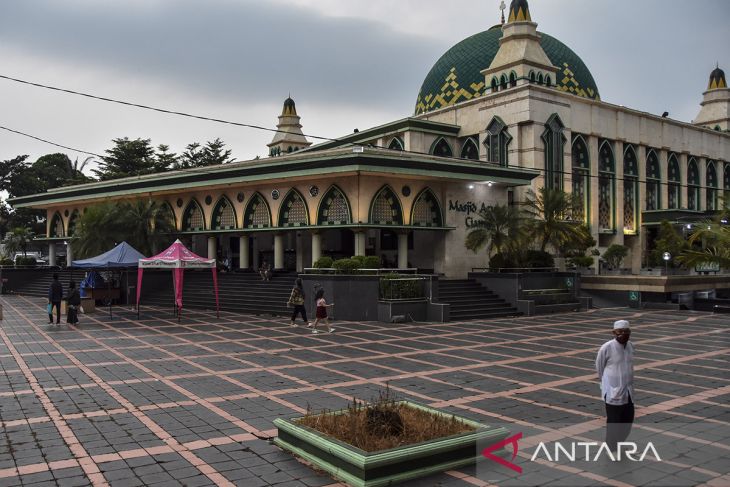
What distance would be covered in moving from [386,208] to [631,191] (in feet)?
76.1

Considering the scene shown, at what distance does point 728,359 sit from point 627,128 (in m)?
29.5

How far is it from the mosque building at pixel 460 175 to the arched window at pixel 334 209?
52 mm

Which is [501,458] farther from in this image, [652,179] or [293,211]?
[652,179]

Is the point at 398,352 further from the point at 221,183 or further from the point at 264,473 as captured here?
the point at 221,183

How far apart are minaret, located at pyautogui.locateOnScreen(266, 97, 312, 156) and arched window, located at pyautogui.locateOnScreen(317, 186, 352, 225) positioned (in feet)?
94.7

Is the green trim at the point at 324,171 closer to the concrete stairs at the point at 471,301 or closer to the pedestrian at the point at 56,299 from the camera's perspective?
the concrete stairs at the point at 471,301

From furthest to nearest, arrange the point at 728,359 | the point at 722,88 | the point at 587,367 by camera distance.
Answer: the point at 722,88 < the point at 728,359 < the point at 587,367

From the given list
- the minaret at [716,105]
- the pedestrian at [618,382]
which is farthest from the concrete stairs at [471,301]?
the minaret at [716,105]

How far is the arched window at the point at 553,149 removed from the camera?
3391 cm

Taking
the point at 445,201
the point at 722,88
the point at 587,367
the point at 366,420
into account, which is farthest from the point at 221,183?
the point at 722,88

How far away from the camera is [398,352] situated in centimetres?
1353

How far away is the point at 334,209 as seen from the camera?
24.7 metres

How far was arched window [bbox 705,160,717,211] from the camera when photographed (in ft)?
151

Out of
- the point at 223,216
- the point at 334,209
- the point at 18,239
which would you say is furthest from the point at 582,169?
the point at 18,239
